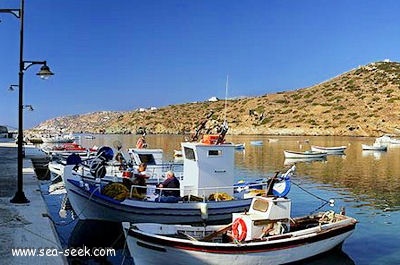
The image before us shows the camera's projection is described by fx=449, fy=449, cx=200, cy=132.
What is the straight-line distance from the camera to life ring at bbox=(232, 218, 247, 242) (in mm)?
11719

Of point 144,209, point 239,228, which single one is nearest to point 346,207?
point 144,209

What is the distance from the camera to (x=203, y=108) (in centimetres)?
16975

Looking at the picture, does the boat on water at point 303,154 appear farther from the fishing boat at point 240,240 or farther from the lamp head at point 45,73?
the lamp head at point 45,73

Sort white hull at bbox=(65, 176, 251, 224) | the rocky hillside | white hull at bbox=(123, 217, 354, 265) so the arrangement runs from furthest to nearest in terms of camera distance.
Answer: the rocky hillside < white hull at bbox=(65, 176, 251, 224) < white hull at bbox=(123, 217, 354, 265)

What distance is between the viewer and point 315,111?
5069 inches

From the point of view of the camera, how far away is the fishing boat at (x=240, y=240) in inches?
425

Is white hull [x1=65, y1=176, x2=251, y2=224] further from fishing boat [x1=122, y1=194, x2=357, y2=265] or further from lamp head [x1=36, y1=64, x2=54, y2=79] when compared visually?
lamp head [x1=36, y1=64, x2=54, y2=79]

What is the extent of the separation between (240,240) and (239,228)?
0.37 meters

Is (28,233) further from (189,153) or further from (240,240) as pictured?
(189,153)

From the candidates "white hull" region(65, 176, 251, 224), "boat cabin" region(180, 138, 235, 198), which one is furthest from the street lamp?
"boat cabin" region(180, 138, 235, 198)

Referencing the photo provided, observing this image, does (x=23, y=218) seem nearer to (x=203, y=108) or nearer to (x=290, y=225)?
(x=290, y=225)

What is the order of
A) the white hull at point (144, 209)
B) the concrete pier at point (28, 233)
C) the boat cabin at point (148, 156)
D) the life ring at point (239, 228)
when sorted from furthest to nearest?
the boat cabin at point (148, 156) → the white hull at point (144, 209) → the life ring at point (239, 228) → the concrete pier at point (28, 233)

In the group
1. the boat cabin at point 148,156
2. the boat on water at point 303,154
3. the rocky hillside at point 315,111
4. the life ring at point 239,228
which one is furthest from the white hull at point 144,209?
the rocky hillside at point 315,111

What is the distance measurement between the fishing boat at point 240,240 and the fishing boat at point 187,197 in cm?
398
